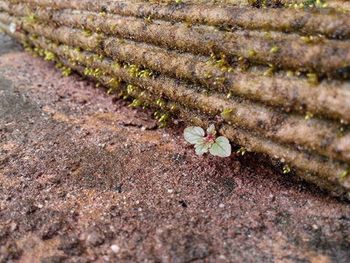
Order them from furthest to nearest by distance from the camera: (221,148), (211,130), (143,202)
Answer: (211,130)
(221,148)
(143,202)

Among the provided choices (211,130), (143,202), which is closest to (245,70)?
(211,130)

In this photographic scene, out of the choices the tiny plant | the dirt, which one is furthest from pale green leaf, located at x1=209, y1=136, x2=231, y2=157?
the dirt

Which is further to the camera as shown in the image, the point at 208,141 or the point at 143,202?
the point at 208,141

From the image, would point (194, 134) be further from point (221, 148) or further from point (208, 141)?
point (221, 148)

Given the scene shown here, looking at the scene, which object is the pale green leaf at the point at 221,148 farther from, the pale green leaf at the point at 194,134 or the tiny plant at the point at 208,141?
the pale green leaf at the point at 194,134

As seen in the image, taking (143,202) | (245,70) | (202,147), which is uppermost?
(245,70)

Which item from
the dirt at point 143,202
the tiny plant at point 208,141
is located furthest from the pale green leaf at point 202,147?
the dirt at point 143,202

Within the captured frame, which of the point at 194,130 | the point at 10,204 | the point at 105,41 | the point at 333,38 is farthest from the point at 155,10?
the point at 10,204

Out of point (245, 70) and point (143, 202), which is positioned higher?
point (245, 70)

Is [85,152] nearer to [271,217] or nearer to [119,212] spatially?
[119,212]
